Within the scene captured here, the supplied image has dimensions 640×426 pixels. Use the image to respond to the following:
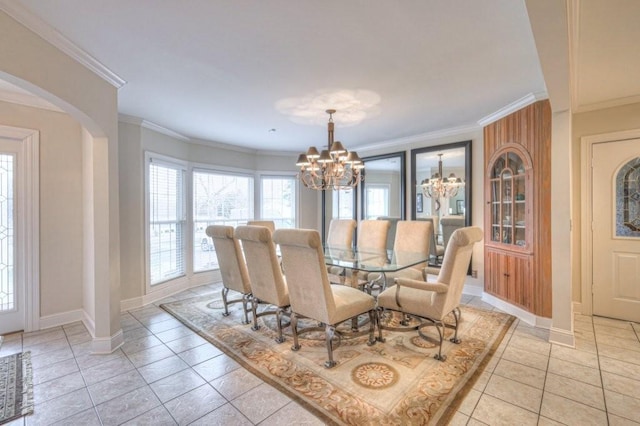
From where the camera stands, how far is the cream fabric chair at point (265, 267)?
2.69m

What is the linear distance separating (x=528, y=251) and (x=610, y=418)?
186 centimetres

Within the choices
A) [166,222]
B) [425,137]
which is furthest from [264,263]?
[425,137]

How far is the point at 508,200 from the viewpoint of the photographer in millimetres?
3697

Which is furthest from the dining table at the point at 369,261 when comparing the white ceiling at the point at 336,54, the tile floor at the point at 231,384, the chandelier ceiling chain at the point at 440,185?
the white ceiling at the point at 336,54

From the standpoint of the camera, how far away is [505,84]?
2865 millimetres

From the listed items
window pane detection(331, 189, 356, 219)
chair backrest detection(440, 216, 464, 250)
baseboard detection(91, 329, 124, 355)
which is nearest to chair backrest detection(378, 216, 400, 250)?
chair backrest detection(440, 216, 464, 250)

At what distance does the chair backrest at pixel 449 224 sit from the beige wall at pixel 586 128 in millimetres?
1311

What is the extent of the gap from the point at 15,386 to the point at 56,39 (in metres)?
2.57

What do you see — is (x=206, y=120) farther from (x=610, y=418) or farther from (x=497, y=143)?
(x=610, y=418)

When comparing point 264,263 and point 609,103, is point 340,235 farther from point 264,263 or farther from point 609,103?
point 609,103

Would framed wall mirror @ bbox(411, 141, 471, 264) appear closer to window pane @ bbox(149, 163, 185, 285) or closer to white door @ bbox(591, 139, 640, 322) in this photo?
white door @ bbox(591, 139, 640, 322)

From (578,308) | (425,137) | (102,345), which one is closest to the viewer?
(102,345)

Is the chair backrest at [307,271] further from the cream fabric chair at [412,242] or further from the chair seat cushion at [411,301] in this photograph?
the cream fabric chair at [412,242]

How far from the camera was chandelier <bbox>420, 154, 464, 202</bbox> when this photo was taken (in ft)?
14.6
